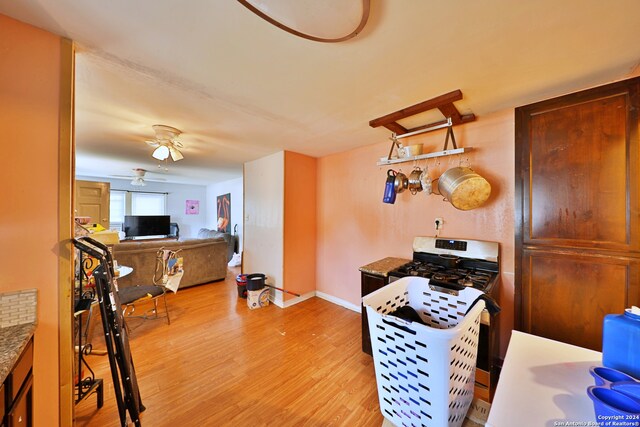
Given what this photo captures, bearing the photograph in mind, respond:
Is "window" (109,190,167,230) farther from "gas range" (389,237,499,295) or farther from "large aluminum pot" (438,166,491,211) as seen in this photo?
"large aluminum pot" (438,166,491,211)

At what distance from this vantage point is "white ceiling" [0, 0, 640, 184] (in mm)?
925

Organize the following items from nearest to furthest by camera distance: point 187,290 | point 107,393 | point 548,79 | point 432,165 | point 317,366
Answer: point 548,79
point 107,393
point 317,366
point 432,165
point 187,290

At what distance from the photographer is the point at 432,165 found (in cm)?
221

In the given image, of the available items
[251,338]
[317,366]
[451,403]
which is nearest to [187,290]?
[251,338]

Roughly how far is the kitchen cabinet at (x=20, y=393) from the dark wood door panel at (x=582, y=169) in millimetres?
2779

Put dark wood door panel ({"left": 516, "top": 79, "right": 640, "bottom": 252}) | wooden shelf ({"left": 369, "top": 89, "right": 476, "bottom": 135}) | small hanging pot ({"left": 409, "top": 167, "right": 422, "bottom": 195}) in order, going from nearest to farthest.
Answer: dark wood door panel ({"left": 516, "top": 79, "right": 640, "bottom": 252})
wooden shelf ({"left": 369, "top": 89, "right": 476, "bottom": 135})
small hanging pot ({"left": 409, "top": 167, "right": 422, "bottom": 195})

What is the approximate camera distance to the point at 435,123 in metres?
2.08

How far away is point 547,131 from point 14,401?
309cm

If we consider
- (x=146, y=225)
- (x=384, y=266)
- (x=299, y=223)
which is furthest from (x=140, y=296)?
(x=146, y=225)

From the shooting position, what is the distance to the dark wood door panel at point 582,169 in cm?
132

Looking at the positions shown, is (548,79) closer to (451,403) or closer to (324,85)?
(324,85)

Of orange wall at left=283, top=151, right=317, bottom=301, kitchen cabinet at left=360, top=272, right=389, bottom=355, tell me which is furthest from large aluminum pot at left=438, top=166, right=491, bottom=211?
orange wall at left=283, top=151, right=317, bottom=301

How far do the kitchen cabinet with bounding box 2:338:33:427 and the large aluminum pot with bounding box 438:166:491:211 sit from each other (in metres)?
2.43

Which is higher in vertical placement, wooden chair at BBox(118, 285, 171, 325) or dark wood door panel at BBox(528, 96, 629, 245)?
dark wood door panel at BBox(528, 96, 629, 245)
